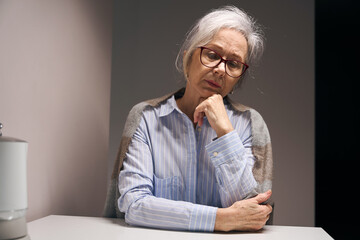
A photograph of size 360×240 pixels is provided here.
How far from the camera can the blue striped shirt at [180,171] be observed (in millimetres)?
1316

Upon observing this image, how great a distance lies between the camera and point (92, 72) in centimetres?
213

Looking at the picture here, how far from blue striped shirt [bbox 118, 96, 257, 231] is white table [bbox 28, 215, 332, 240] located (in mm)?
54

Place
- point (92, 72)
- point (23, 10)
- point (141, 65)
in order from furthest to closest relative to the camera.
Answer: point (141, 65) → point (92, 72) → point (23, 10)

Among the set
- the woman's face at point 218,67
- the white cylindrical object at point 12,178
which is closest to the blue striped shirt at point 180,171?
the woman's face at point 218,67

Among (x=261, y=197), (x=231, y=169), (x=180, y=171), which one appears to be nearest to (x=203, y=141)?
(x=180, y=171)

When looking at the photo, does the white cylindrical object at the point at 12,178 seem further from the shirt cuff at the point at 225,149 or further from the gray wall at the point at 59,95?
the shirt cuff at the point at 225,149

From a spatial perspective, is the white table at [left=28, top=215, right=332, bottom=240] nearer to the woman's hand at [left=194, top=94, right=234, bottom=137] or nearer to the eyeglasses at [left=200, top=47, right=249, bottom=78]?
the woman's hand at [left=194, top=94, right=234, bottom=137]
